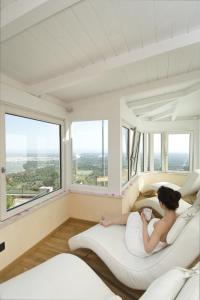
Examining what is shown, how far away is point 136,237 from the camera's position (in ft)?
5.82

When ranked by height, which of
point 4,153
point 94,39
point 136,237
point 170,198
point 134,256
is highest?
point 94,39

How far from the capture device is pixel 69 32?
1438 mm

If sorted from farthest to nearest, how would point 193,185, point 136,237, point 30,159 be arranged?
1. point 193,185
2. point 30,159
3. point 136,237

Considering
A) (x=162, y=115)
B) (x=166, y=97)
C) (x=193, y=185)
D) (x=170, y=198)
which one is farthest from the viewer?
(x=162, y=115)

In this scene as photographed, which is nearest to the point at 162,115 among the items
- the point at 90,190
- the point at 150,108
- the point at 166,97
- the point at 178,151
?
the point at 150,108

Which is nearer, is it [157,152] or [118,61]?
[118,61]

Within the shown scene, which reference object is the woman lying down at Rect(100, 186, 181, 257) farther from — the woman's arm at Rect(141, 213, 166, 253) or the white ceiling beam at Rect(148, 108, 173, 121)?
the white ceiling beam at Rect(148, 108, 173, 121)

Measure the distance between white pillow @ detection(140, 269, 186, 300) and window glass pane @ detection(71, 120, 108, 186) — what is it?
2.15 meters

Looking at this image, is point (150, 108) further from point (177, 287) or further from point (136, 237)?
point (177, 287)

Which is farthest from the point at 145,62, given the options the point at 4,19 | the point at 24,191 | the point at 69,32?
the point at 24,191

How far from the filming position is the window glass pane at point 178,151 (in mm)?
5324

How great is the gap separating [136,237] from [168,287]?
34.5 inches

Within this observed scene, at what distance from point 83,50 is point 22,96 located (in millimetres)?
1018

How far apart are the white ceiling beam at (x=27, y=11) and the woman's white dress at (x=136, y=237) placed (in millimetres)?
1799
